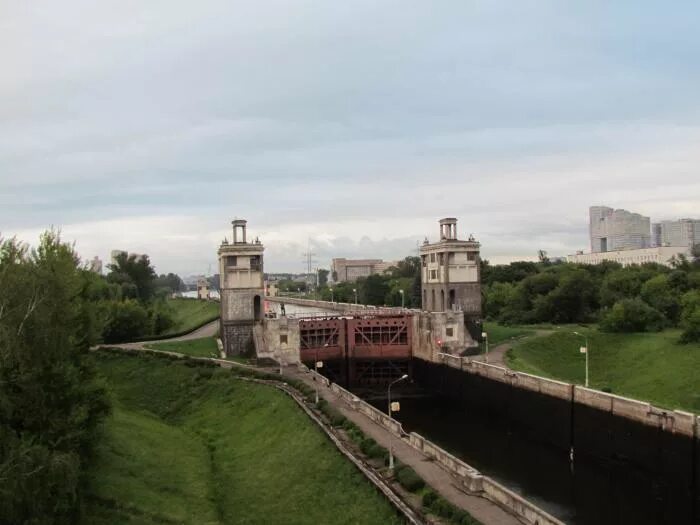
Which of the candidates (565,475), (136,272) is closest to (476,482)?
(565,475)

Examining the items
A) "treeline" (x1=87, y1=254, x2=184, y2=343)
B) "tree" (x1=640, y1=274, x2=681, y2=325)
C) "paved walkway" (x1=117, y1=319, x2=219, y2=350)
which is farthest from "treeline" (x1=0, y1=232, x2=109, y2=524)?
"tree" (x1=640, y1=274, x2=681, y2=325)

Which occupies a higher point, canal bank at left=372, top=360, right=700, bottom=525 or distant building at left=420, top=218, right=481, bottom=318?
distant building at left=420, top=218, right=481, bottom=318

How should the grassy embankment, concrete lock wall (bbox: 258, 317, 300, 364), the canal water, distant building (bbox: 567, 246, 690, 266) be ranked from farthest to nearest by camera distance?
distant building (bbox: 567, 246, 690, 266)
concrete lock wall (bbox: 258, 317, 300, 364)
the canal water
the grassy embankment

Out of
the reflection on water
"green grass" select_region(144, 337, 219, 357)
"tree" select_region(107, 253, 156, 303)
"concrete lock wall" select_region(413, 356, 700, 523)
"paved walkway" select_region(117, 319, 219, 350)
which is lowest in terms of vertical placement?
the reflection on water

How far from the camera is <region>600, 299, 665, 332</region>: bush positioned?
6200cm

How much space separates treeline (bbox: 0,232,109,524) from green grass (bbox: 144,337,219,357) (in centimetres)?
2661

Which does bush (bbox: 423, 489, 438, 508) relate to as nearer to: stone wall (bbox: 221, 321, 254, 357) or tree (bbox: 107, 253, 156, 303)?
stone wall (bbox: 221, 321, 254, 357)

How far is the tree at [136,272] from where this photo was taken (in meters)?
110

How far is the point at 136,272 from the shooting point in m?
114

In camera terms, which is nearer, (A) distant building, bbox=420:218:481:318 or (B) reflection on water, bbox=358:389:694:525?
(B) reflection on water, bbox=358:389:694:525

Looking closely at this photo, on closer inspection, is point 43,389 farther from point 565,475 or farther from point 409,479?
point 565,475

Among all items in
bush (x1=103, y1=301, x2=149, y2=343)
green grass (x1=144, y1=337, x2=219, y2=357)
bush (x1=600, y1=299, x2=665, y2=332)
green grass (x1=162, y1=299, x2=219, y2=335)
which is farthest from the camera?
green grass (x1=162, y1=299, x2=219, y2=335)

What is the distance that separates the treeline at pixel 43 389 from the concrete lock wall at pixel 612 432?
2229cm

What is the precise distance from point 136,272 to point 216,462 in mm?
83554
